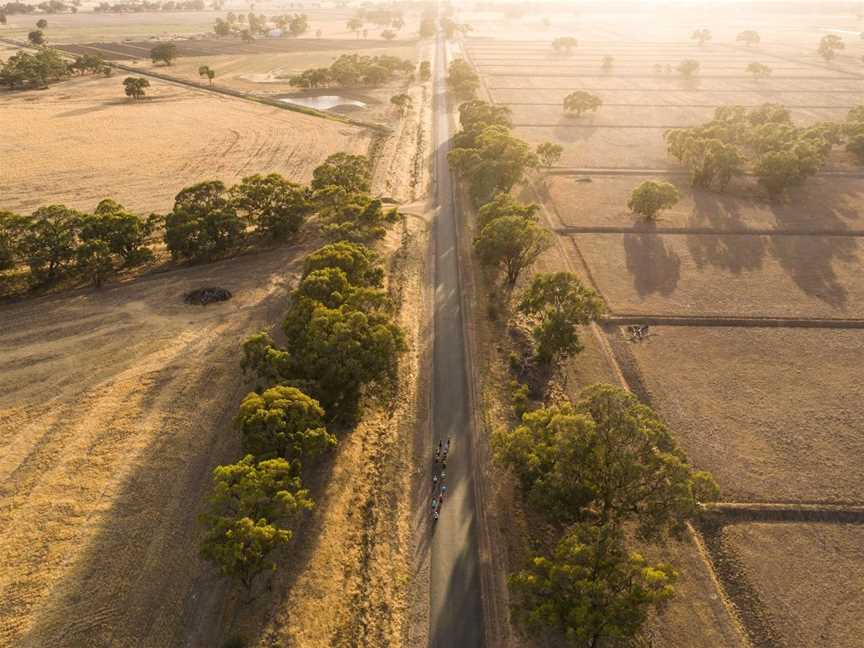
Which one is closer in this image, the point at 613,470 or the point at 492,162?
the point at 613,470

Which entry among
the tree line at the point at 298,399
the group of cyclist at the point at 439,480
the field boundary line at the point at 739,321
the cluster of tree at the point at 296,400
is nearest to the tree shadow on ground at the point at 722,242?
the field boundary line at the point at 739,321

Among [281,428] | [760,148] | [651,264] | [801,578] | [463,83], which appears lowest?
[801,578]

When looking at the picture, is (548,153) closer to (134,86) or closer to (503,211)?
(503,211)

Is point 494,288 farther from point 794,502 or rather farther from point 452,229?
point 794,502

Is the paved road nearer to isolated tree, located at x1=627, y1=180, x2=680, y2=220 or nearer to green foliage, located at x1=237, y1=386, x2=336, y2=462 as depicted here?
green foliage, located at x1=237, y1=386, x2=336, y2=462

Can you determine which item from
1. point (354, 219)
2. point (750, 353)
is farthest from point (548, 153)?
point (750, 353)

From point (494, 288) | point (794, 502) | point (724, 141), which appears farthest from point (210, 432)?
point (724, 141)
